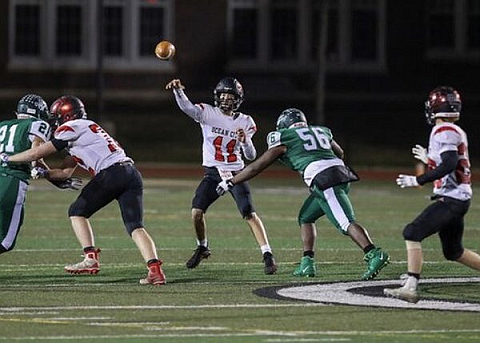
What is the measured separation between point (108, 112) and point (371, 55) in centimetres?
777

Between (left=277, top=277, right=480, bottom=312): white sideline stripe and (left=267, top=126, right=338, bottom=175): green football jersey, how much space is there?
1228mm

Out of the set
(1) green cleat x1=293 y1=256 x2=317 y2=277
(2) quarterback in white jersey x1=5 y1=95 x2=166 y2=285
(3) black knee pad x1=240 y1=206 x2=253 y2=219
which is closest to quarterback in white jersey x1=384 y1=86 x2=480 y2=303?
(1) green cleat x1=293 y1=256 x2=317 y2=277

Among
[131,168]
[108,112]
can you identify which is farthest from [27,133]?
[108,112]

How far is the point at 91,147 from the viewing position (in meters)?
14.4

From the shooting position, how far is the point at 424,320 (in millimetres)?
11609

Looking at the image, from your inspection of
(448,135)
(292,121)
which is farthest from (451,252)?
(292,121)

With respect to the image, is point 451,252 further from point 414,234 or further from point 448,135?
point 448,135

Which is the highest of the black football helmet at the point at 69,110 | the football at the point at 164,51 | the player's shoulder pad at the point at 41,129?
the football at the point at 164,51

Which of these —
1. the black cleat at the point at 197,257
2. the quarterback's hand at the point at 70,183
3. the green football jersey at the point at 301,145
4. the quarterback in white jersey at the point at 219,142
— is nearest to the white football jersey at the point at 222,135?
the quarterback in white jersey at the point at 219,142

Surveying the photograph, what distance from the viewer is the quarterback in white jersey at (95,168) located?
1416 centimetres

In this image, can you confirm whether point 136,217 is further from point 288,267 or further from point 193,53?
point 193,53

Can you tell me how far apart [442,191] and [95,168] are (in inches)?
137

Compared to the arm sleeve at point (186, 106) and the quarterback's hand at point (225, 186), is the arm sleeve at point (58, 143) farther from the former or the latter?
the arm sleeve at point (186, 106)

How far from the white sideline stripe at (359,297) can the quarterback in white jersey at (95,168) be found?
140 centimetres
